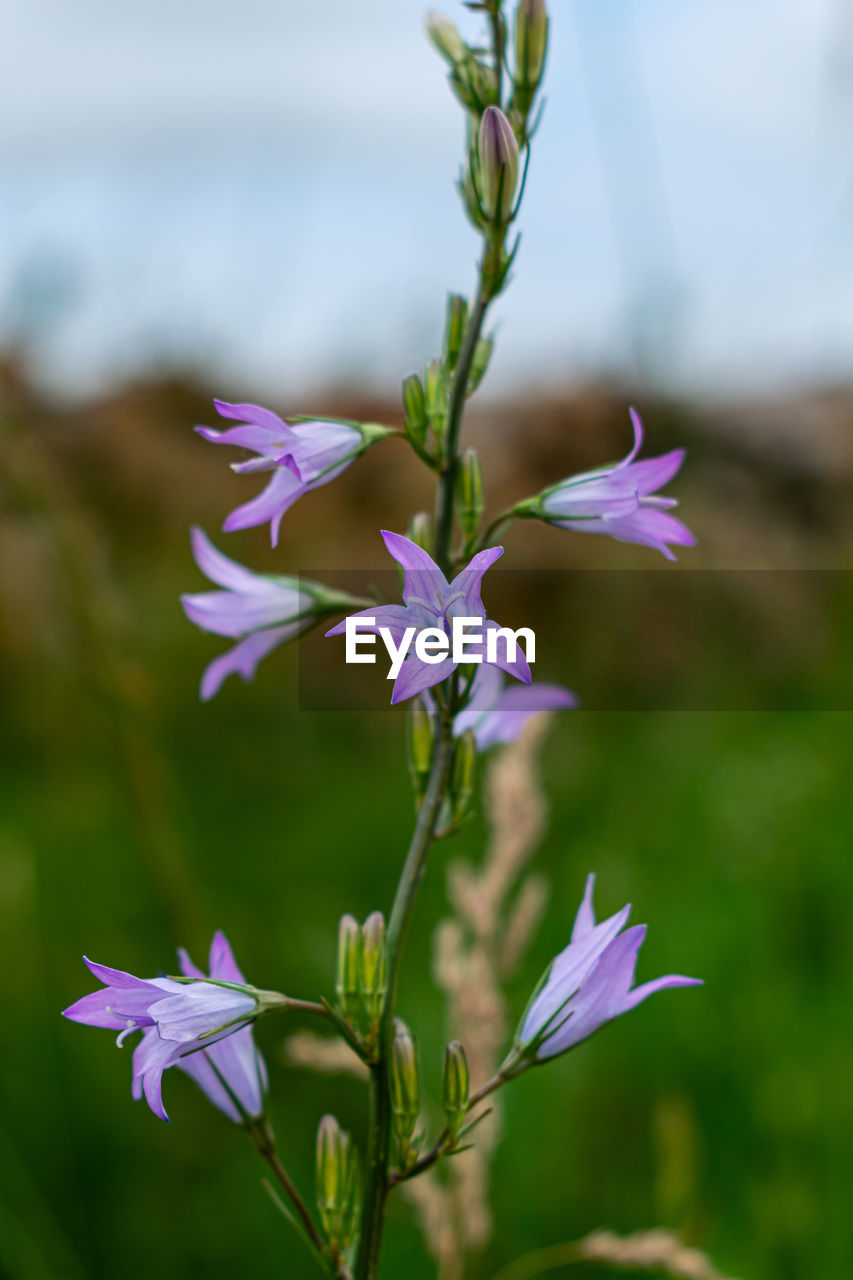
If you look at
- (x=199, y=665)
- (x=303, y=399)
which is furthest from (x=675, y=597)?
(x=303, y=399)

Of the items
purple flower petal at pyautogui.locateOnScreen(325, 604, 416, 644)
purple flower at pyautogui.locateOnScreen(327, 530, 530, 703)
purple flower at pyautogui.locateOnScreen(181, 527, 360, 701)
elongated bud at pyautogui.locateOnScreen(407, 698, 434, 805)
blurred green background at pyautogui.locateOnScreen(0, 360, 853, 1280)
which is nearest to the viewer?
purple flower at pyautogui.locateOnScreen(327, 530, 530, 703)

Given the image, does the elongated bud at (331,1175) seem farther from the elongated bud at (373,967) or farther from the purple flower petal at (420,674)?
the purple flower petal at (420,674)

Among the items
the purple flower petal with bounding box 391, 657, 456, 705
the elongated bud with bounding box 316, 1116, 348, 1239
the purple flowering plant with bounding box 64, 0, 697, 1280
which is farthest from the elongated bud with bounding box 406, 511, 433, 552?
the elongated bud with bounding box 316, 1116, 348, 1239

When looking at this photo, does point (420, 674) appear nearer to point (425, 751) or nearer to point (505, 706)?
point (425, 751)

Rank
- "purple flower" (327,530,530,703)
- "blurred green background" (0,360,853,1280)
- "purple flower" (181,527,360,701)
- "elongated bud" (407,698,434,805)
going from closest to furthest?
"purple flower" (327,530,530,703) → "elongated bud" (407,698,434,805) → "purple flower" (181,527,360,701) → "blurred green background" (0,360,853,1280)

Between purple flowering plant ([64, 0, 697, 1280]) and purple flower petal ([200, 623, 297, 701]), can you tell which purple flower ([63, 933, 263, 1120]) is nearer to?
purple flowering plant ([64, 0, 697, 1280])

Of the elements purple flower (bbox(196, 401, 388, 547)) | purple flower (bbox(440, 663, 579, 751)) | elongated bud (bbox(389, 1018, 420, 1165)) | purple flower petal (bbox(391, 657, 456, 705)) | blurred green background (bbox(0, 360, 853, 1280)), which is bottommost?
blurred green background (bbox(0, 360, 853, 1280))

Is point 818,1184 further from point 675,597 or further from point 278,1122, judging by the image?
point 675,597
